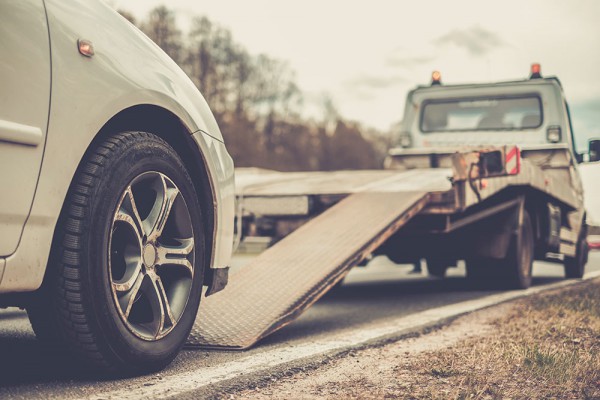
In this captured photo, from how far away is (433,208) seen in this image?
6410mm

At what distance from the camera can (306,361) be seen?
3664mm

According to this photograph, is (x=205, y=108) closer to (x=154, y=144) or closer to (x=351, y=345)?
(x=154, y=144)

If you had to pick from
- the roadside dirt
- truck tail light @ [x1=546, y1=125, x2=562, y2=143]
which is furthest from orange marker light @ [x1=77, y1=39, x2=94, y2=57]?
truck tail light @ [x1=546, y1=125, x2=562, y2=143]

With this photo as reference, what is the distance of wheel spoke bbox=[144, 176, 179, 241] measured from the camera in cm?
327

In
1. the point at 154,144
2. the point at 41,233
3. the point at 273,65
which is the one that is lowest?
the point at 41,233

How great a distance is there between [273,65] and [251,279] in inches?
1501

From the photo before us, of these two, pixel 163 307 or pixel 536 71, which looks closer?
pixel 163 307

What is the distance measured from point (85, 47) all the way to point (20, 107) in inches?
15.7

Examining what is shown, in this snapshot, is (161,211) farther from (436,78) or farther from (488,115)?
(436,78)

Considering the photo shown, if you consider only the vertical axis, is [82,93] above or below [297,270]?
above

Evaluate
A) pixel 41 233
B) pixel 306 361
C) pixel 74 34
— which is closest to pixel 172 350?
pixel 306 361

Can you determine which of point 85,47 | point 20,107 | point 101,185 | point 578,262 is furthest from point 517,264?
point 20,107

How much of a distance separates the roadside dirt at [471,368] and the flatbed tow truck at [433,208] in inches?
27.6

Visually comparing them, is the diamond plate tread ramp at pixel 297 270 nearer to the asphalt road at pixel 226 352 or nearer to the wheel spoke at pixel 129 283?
the asphalt road at pixel 226 352
